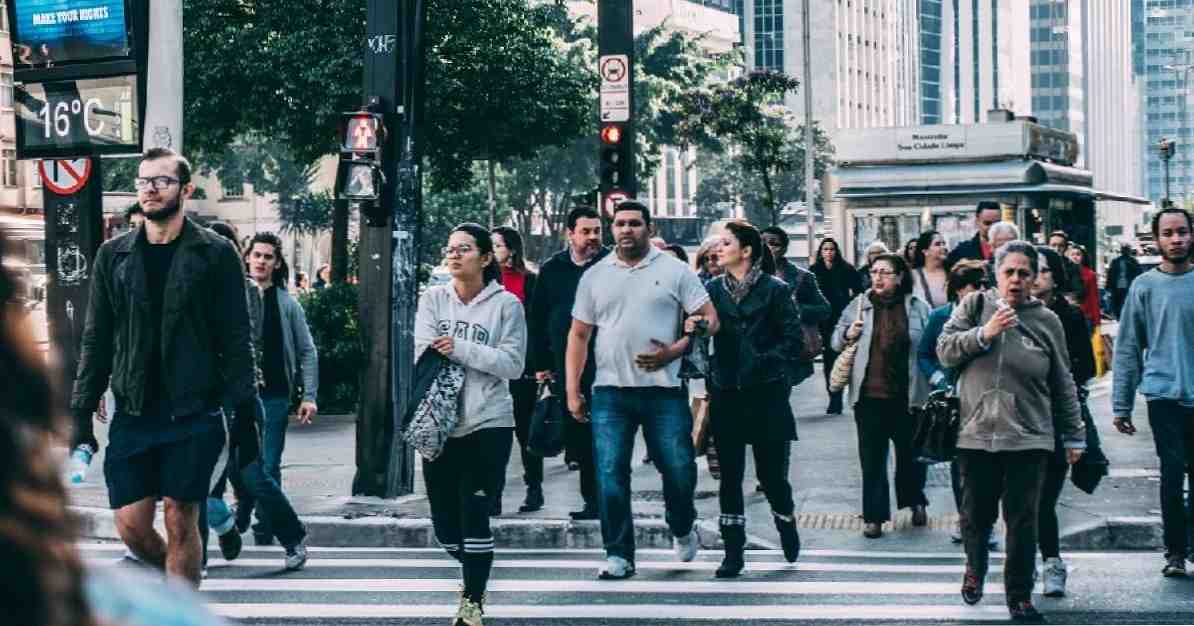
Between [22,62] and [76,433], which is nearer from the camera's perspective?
[76,433]

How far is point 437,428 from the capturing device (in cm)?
748

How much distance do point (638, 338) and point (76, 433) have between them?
286 centimetres

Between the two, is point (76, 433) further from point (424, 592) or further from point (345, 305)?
point (345, 305)

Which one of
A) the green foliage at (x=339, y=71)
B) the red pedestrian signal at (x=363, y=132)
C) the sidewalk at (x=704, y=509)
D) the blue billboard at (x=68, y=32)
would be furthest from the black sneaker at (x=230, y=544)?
the green foliage at (x=339, y=71)

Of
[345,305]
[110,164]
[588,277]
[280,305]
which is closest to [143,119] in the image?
[280,305]

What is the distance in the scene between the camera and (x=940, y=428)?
8.03 meters

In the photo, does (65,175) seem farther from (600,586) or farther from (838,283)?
(838,283)

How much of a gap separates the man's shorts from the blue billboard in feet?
16.8

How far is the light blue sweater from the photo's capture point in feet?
29.3

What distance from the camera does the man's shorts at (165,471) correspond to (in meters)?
6.50

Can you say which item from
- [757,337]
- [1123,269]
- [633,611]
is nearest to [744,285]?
[757,337]

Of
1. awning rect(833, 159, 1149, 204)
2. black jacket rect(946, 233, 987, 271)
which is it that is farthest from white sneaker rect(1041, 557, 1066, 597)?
awning rect(833, 159, 1149, 204)

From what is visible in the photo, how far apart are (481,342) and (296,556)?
2.18 metres

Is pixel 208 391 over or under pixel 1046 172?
under
